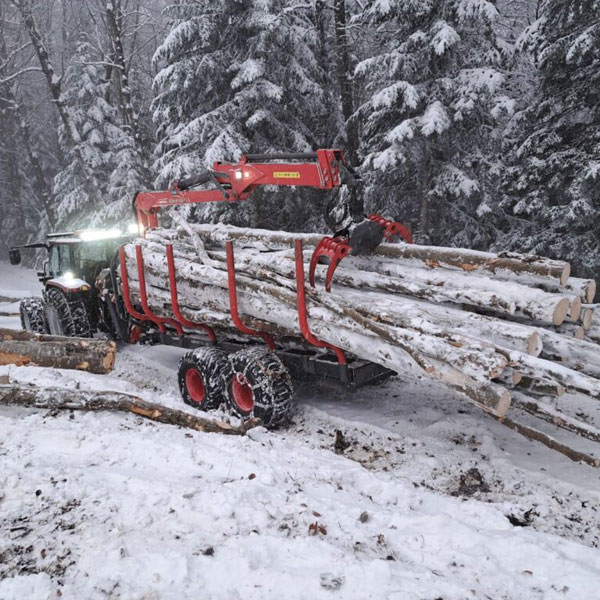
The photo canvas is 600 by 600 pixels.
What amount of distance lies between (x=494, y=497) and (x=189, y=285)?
15.0 feet

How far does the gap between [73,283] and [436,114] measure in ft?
29.2

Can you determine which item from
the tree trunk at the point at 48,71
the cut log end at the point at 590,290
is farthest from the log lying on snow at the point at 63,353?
the tree trunk at the point at 48,71

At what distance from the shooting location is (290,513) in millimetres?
3785

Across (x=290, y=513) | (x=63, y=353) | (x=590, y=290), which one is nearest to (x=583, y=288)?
(x=590, y=290)

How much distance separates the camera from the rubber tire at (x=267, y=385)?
581 cm

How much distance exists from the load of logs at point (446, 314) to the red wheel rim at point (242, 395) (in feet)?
2.57

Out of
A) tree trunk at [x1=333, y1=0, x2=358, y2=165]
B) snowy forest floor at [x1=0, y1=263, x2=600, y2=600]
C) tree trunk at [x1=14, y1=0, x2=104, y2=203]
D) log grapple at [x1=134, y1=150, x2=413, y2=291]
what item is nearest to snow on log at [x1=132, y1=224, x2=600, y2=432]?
log grapple at [x1=134, y1=150, x2=413, y2=291]

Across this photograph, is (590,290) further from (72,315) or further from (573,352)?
(72,315)

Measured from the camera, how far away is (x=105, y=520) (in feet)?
11.4

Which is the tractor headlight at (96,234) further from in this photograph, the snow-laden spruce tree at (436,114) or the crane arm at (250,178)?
the snow-laden spruce tree at (436,114)

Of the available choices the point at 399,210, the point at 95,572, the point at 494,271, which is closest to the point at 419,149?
the point at 399,210

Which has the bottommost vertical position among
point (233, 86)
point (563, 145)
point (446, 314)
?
point (446, 314)

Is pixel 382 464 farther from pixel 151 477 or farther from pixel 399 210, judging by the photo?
pixel 399 210

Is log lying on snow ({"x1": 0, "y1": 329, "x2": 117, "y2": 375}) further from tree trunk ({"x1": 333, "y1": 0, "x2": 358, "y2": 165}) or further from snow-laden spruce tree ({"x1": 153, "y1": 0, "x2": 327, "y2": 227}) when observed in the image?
tree trunk ({"x1": 333, "y1": 0, "x2": 358, "y2": 165})
